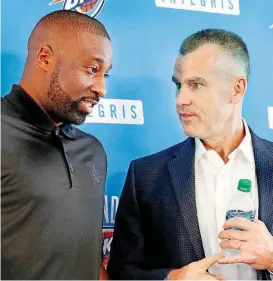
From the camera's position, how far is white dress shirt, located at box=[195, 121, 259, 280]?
1900 mm

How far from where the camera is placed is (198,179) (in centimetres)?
197

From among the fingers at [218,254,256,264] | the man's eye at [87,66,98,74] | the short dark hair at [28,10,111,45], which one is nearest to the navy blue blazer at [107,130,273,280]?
the fingers at [218,254,256,264]

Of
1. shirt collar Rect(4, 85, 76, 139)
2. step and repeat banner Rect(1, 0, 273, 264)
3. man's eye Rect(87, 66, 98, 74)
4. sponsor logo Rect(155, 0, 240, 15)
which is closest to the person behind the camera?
shirt collar Rect(4, 85, 76, 139)

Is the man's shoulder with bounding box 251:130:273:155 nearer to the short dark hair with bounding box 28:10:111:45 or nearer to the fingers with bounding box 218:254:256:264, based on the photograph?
the fingers with bounding box 218:254:256:264

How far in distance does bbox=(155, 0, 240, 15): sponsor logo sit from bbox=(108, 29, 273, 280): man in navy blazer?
11 centimetres

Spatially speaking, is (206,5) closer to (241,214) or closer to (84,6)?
(84,6)

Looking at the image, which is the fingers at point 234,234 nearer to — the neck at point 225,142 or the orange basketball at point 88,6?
the neck at point 225,142

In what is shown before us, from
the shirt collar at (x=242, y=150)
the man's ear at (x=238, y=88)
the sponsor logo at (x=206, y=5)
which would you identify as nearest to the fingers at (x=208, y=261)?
the shirt collar at (x=242, y=150)

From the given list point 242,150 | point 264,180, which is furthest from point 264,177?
point 242,150

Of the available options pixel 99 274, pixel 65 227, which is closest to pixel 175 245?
pixel 99 274

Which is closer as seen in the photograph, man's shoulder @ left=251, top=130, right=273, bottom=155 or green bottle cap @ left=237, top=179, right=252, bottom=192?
green bottle cap @ left=237, top=179, right=252, bottom=192

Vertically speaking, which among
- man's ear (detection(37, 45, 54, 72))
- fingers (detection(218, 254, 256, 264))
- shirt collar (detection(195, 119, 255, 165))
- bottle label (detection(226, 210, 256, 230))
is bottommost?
fingers (detection(218, 254, 256, 264))

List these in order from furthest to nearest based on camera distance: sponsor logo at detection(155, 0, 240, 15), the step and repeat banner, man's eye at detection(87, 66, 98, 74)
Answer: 1. sponsor logo at detection(155, 0, 240, 15)
2. the step and repeat banner
3. man's eye at detection(87, 66, 98, 74)

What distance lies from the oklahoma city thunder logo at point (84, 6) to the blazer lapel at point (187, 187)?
1.98 ft
